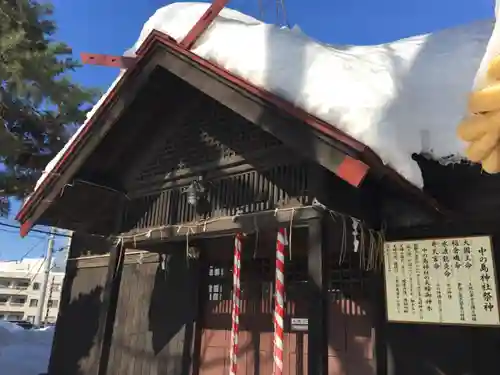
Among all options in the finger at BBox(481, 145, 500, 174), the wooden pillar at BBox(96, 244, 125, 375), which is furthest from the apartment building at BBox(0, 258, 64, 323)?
the finger at BBox(481, 145, 500, 174)

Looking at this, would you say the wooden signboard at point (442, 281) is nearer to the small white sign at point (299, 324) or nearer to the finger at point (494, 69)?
the small white sign at point (299, 324)

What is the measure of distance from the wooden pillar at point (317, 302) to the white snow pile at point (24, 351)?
8181mm

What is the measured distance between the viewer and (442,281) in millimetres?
4168

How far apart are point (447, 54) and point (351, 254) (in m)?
2.80

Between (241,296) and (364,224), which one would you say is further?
(241,296)

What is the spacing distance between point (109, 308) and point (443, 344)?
3.88 metres

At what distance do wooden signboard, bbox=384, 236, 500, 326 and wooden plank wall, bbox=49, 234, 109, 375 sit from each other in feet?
18.6

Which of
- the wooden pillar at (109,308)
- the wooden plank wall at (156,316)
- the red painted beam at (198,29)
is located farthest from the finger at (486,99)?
the wooden plank wall at (156,316)

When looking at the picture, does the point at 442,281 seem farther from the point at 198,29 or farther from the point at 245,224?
the point at 198,29

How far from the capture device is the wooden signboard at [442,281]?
3.97 meters

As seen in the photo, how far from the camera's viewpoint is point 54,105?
931 cm

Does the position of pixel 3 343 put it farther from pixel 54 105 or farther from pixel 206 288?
pixel 206 288

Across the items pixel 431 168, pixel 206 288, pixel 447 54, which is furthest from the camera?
pixel 206 288

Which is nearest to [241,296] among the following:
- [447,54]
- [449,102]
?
[449,102]
